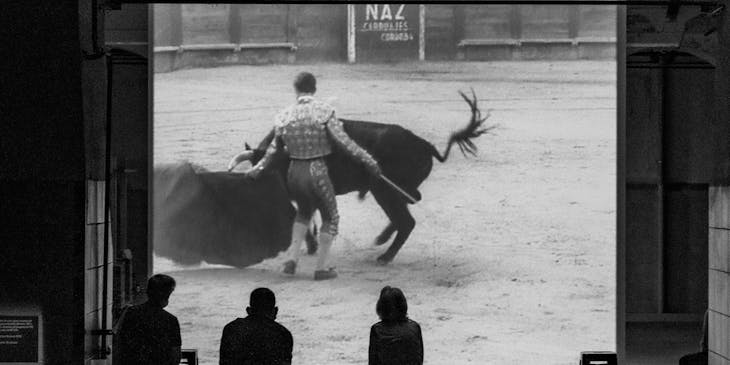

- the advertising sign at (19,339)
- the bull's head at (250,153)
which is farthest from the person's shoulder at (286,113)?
the advertising sign at (19,339)

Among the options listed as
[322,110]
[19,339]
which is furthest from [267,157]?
[19,339]

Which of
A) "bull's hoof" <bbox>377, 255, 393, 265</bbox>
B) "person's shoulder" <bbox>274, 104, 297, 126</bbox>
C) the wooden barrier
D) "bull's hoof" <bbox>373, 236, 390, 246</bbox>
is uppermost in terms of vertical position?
the wooden barrier

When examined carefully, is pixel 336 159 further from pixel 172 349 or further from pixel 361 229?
pixel 172 349

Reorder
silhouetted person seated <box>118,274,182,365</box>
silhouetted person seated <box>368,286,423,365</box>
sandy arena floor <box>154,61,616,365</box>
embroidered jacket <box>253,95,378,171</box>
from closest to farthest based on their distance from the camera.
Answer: silhouetted person seated <box>368,286,423,365</box> → silhouetted person seated <box>118,274,182,365</box> → sandy arena floor <box>154,61,616,365</box> → embroidered jacket <box>253,95,378,171</box>

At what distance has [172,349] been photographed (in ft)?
24.5

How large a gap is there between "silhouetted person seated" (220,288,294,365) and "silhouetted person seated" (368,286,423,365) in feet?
1.79

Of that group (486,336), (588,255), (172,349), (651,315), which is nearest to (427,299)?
(486,336)

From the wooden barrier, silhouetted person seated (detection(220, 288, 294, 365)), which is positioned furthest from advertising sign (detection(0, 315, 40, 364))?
the wooden barrier

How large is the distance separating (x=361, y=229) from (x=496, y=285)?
151 centimetres

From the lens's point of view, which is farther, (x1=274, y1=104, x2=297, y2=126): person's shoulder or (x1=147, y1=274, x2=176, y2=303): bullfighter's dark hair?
(x1=274, y1=104, x2=297, y2=126): person's shoulder

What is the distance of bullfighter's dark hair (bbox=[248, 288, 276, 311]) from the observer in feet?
22.8

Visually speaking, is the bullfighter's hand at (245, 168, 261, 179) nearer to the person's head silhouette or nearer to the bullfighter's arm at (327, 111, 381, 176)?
the bullfighter's arm at (327, 111, 381, 176)

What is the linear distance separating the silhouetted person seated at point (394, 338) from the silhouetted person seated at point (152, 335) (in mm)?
1325

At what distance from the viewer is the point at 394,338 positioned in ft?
23.2
